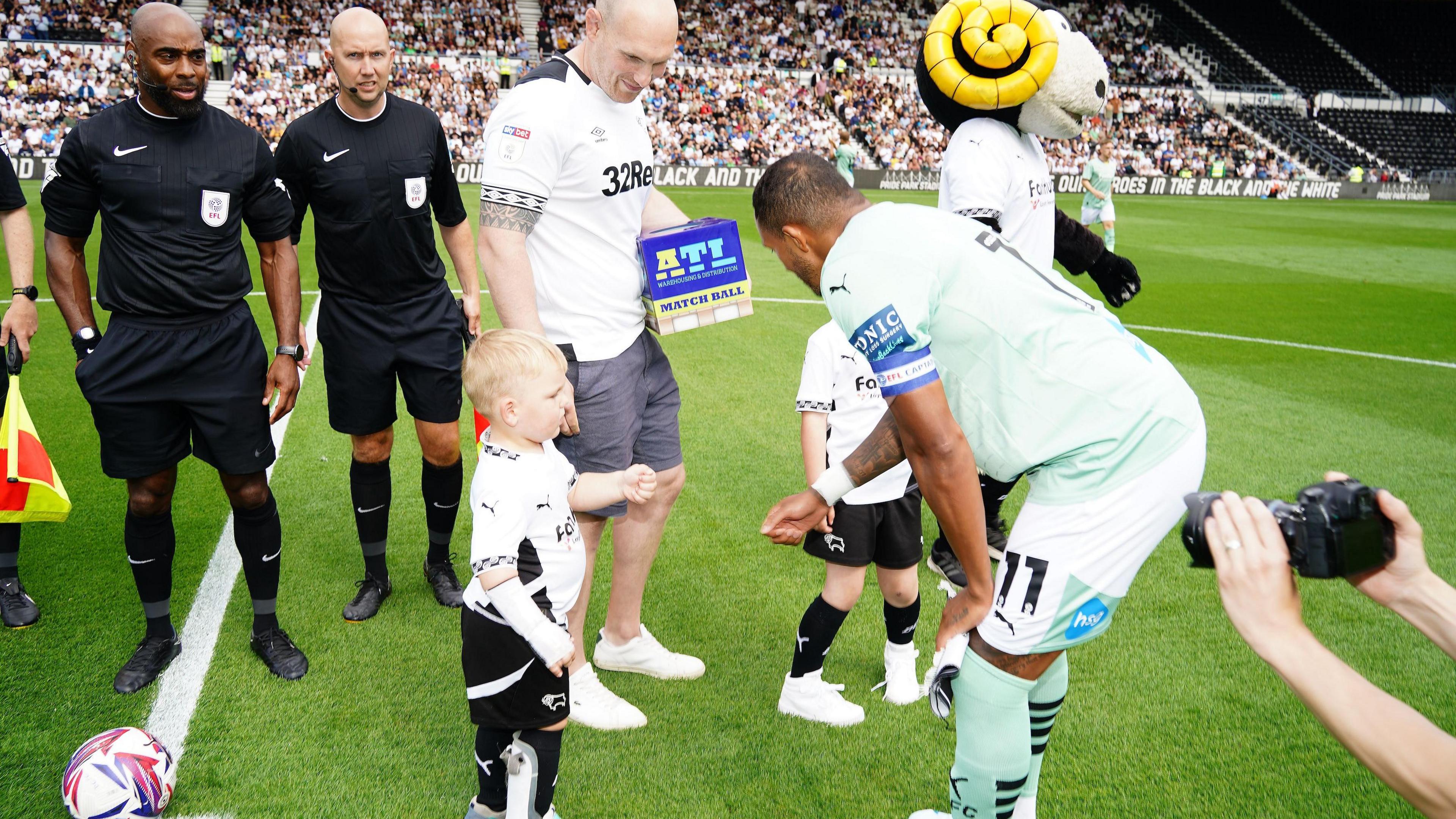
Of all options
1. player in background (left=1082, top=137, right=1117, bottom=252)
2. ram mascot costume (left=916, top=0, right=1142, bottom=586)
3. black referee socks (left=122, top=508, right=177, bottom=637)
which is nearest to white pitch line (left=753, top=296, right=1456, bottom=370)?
player in background (left=1082, top=137, right=1117, bottom=252)

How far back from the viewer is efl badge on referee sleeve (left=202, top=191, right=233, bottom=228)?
3.73 metres

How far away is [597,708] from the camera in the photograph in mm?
3734

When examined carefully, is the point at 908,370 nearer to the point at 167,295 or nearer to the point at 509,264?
the point at 509,264

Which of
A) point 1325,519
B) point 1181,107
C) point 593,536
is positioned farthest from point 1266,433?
point 1181,107

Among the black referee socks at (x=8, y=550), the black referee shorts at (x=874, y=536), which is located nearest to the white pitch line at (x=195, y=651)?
the black referee socks at (x=8, y=550)

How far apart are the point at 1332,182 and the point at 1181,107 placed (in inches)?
255

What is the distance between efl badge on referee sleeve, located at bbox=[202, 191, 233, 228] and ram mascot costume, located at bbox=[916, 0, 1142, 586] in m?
3.03

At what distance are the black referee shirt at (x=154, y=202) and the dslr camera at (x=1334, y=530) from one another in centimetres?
352

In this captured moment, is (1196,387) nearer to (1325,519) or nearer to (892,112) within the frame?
(1325,519)

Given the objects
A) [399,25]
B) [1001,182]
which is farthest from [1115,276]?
[399,25]

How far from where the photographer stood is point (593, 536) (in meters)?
3.83

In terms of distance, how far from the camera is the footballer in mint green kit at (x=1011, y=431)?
2367 millimetres

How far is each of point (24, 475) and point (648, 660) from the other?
2793 millimetres

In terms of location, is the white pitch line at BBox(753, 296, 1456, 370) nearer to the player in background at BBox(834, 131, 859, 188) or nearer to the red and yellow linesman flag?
the red and yellow linesman flag
